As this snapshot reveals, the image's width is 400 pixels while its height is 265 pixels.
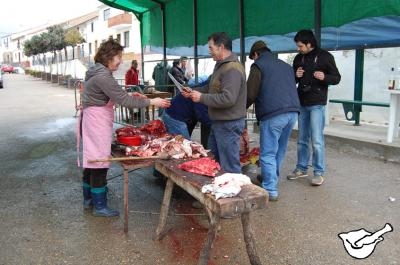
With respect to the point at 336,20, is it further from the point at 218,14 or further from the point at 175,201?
the point at 175,201

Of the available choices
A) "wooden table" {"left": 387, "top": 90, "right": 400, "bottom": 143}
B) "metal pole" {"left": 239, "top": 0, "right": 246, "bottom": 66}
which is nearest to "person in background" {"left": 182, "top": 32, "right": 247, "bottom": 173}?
"wooden table" {"left": 387, "top": 90, "right": 400, "bottom": 143}

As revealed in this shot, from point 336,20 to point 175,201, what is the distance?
3639 millimetres

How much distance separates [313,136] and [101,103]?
8.95ft

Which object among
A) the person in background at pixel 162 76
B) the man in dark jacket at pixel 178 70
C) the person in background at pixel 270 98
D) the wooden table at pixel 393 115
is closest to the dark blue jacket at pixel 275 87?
the person in background at pixel 270 98

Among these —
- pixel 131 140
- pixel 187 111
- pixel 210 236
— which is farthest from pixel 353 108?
pixel 210 236

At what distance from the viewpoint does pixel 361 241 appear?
4141 mm

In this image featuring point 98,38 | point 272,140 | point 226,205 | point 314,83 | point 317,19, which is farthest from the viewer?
point 98,38

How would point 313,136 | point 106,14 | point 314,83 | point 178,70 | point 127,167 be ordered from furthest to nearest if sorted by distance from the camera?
point 106,14
point 178,70
point 313,136
point 314,83
point 127,167

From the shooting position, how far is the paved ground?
3.80 m

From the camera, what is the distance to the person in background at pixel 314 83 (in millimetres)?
5363

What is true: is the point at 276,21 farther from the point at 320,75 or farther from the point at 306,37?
the point at 320,75

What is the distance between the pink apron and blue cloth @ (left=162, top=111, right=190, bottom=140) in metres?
1.14

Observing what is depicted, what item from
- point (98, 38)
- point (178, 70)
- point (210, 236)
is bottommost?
point (210, 236)

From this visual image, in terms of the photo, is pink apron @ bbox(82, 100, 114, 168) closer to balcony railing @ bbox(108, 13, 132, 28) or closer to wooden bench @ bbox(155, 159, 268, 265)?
wooden bench @ bbox(155, 159, 268, 265)
